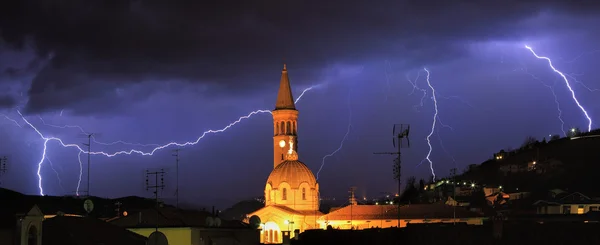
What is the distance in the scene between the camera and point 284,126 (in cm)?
12075

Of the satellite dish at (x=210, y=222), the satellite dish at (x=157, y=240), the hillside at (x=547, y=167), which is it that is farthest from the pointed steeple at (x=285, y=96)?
the satellite dish at (x=157, y=240)

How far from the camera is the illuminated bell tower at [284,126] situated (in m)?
120

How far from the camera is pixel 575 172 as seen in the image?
141375mm

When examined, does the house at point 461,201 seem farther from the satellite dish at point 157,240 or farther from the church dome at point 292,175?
the satellite dish at point 157,240

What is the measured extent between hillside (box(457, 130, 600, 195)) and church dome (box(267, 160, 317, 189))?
1311 inches

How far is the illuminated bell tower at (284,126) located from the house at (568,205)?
101 ft

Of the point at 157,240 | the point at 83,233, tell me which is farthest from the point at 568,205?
the point at 83,233

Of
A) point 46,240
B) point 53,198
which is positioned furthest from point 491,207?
point 46,240

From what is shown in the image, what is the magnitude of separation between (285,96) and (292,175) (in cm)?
1525

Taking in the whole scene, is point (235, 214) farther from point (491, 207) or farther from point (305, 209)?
point (491, 207)

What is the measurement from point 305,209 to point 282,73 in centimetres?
2036

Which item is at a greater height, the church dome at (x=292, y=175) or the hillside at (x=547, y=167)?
the hillside at (x=547, y=167)

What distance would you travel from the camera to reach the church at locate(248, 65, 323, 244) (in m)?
107

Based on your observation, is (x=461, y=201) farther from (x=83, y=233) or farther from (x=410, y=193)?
(x=83, y=233)
